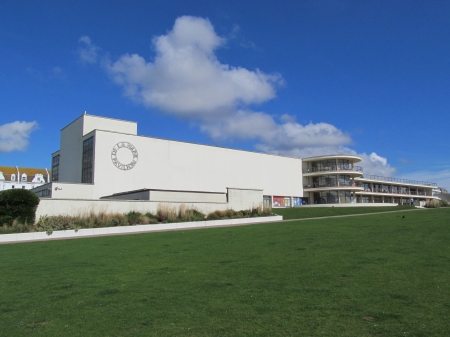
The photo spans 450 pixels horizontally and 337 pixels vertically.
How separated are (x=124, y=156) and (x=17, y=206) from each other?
80.6 ft

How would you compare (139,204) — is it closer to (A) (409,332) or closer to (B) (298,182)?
(A) (409,332)

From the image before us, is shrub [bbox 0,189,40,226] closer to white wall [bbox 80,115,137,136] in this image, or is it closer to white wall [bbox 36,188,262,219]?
white wall [bbox 36,188,262,219]

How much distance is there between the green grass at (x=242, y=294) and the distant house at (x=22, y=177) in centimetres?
9091

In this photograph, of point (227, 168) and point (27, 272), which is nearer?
point (27, 272)

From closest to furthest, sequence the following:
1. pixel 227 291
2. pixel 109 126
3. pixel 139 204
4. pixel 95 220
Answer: pixel 227 291, pixel 95 220, pixel 139 204, pixel 109 126

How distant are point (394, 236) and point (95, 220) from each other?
1792 centimetres

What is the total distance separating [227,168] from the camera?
2281 inches

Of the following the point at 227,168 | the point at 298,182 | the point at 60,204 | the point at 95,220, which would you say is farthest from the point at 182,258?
the point at 298,182

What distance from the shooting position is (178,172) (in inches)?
2039

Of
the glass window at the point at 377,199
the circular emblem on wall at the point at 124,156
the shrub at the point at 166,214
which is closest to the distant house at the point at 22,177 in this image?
the circular emblem on wall at the point at 124,156

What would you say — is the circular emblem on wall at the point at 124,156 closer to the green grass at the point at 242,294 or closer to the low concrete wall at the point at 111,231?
the low concrete wall at the point at 111,231

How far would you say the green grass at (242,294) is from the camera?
15.7 ft

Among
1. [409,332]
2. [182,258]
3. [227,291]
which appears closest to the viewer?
[409,332]

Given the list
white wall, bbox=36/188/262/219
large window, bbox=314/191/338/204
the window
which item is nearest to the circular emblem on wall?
white wall, bbox=36/188/262/219
